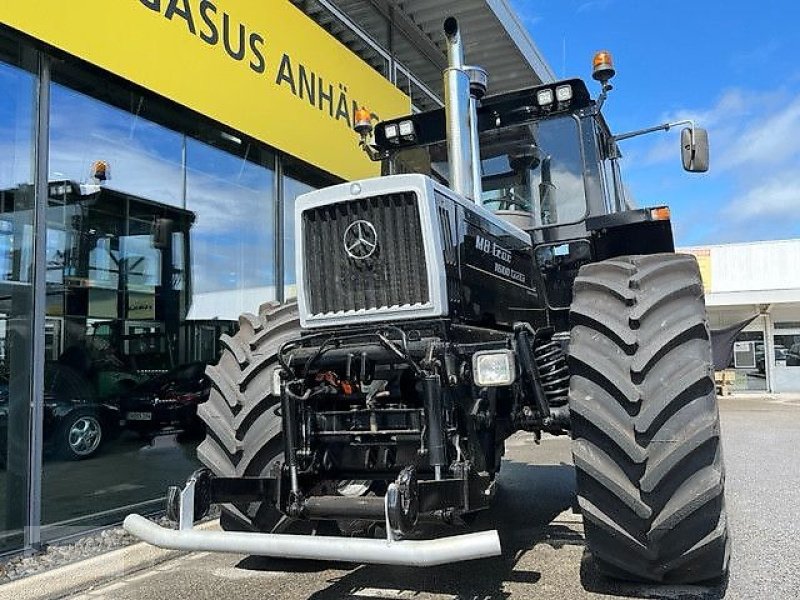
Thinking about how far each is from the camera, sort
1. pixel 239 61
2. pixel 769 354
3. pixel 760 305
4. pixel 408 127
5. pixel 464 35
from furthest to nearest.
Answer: pixel 769 354 → pixel 760 305 → pixel 464 35 → pixel 239 61 → pixel 408 127

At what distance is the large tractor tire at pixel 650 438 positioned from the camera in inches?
127

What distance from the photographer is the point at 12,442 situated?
4887 mm

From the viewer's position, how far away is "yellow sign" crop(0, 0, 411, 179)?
5301mm

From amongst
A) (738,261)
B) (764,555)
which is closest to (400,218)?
(764,555)

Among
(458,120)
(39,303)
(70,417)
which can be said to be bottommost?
(70,417)

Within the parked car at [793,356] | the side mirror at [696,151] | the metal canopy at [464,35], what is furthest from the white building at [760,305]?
the side mirror at [696,151]

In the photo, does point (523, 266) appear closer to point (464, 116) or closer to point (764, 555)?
point (464, 116)

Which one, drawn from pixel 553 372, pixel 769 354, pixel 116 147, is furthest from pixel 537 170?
pixel 769 354

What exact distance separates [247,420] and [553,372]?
1818 mm

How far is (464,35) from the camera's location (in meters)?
10.7

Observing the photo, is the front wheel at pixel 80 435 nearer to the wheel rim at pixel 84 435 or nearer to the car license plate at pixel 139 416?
the wheel rim at pixel 84 435

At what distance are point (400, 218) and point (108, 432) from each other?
3489 millimetres

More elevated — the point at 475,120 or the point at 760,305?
the point at 475,120

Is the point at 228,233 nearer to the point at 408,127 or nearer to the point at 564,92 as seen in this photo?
the point at 408,127
